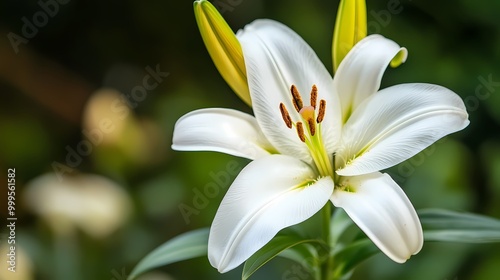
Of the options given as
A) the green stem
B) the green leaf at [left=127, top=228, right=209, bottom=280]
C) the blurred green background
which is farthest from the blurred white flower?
the green stem

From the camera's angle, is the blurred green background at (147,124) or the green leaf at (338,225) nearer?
the green leaf at (338,225)

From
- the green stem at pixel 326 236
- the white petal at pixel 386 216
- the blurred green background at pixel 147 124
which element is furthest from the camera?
the blurred green background at pixel 147 124

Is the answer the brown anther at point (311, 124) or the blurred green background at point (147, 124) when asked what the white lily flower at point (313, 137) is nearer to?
the brown anther at point (311, 124)

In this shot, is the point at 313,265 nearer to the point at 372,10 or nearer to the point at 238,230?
the point at 238,230

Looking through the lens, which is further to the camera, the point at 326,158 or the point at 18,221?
the point at 18,221

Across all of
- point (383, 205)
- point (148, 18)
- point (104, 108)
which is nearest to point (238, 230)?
point (383, 205)

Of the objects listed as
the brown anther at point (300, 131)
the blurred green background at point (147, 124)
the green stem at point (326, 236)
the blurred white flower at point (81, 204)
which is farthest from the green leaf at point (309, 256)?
the blurred white flower at point (81, 204)
